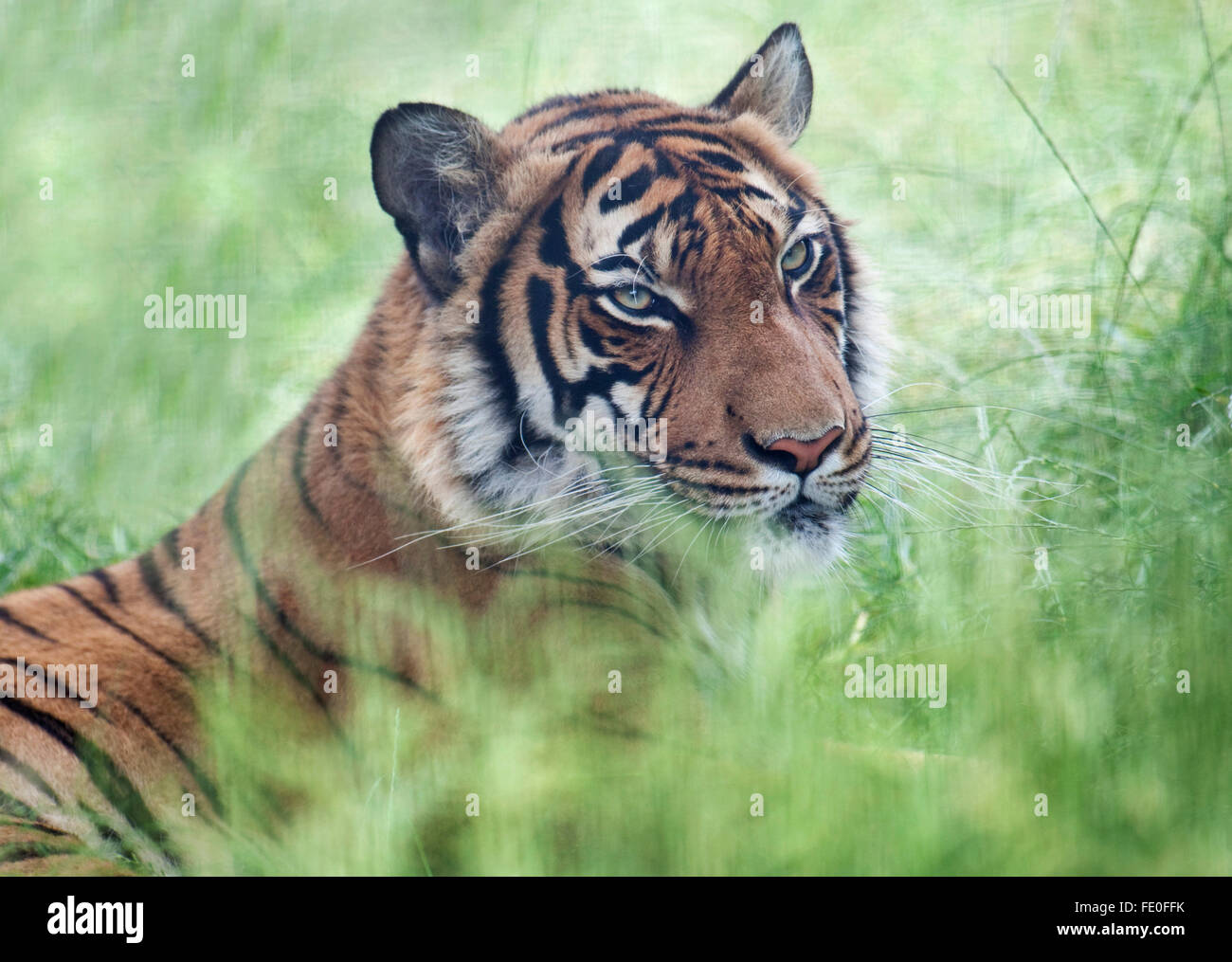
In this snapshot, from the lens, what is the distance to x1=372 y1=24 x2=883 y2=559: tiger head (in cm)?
291

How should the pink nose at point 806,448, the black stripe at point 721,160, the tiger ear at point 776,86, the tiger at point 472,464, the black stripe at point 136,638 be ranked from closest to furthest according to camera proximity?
the pink nose at point 806,448
the tiger at point 472,464
the black stripe at point 136,638
the black stripe at point 721,160
the tiger ear at point 776,86

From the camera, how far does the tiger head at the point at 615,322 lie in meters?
2.91

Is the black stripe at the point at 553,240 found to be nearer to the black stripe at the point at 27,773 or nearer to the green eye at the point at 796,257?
the green eye at the point at 796,257

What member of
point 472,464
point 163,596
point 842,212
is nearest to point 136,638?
point 163,596

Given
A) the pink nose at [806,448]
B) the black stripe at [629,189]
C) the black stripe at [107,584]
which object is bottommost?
the black stripe at [107,584]

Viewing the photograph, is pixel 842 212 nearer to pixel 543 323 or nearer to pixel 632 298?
pixel 632 298

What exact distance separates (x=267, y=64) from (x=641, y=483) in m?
1.63

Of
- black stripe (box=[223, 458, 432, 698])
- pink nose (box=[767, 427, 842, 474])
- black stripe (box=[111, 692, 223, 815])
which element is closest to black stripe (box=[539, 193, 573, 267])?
pink nose (box=[767, 427, 842, 474])

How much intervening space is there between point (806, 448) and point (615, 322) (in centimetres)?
55

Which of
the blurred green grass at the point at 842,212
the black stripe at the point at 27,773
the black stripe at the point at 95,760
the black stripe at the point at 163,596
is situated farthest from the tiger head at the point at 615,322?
the black stripe at the point at 27,773

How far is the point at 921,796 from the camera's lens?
2.83m

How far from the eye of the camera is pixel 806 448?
284cm

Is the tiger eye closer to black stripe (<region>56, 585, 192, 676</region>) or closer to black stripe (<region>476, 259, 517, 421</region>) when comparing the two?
black stripe (<region>476, 259, 517, 421</region>)
